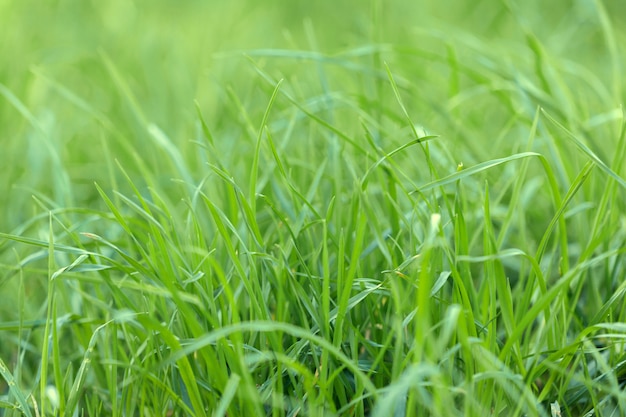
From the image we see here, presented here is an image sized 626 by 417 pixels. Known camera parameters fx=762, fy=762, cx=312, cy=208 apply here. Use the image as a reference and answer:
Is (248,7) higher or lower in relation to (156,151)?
higher

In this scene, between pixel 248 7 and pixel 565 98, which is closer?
pixel 565 98

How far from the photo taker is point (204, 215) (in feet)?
4.92

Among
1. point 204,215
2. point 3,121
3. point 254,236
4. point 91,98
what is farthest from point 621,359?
point 91,98

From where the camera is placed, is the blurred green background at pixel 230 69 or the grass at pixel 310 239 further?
the blurred green background at pixel 230 69

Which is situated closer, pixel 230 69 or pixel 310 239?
pixel 310 239

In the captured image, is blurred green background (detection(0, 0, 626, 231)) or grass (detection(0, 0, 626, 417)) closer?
grass (detection(0, 0, 626, 417))

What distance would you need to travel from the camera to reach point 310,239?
46.7 inches

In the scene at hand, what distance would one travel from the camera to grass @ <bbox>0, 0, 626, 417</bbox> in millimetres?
982

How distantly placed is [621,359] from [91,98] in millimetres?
1799

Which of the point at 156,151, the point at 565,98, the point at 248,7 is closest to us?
the point at 565,98

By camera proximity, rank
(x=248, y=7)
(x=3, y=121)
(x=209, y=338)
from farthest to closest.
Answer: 1. (x=248, y=7)
2. (x=3, y=121)
3. (x=209, y=338)

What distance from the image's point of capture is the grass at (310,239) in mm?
982

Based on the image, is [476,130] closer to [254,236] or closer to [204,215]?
[204,215]

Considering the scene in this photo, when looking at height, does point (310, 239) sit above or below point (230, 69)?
below
